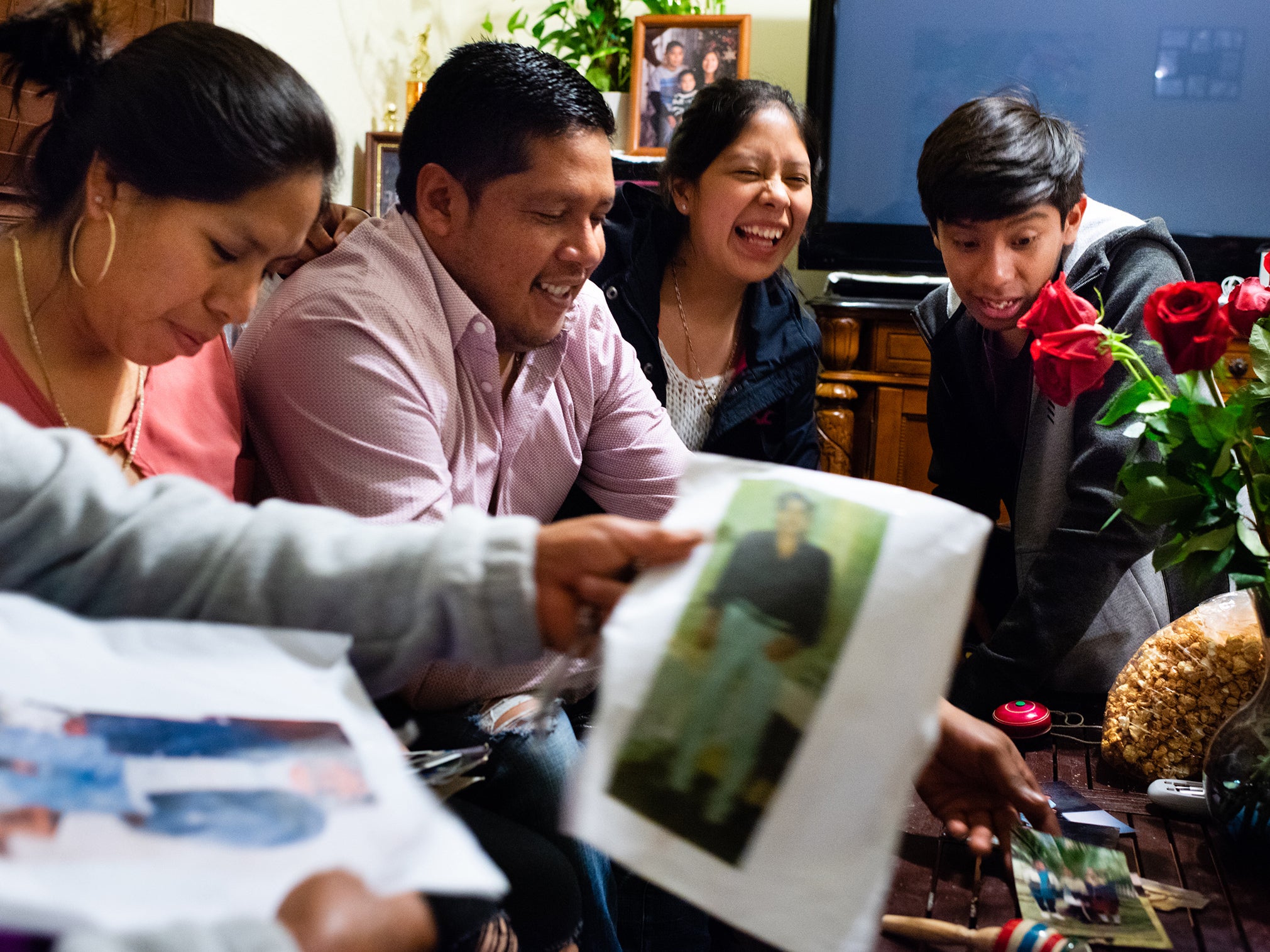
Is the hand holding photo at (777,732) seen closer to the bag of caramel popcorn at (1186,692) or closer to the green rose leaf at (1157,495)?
the green rose leaf at (1157,495)

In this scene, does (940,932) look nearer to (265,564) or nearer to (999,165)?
(265,564)

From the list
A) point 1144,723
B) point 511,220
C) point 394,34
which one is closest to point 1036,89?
point 394,34

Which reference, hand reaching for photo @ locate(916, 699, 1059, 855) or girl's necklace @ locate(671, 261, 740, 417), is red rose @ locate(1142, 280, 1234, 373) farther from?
girl's necklace @ locate(671, 261, 740, 417)

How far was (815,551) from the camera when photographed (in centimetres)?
52

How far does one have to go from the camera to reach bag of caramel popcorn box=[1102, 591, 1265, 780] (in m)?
0.97

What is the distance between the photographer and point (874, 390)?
2572mm

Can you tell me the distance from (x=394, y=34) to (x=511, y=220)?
1.88 meters

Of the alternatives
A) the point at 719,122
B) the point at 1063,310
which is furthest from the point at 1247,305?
the point at 719,122

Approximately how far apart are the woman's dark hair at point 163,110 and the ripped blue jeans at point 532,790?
1.64 ft

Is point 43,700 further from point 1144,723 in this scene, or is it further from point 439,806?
point 1144,723

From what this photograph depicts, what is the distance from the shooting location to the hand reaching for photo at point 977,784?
83 centimetres

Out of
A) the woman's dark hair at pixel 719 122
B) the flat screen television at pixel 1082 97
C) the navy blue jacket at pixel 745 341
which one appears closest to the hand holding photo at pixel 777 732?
the navy blue jacket at pixel 745 341

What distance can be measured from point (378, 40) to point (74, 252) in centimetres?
206

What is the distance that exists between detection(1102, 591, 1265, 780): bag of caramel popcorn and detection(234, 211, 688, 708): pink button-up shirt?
0.56 metres
